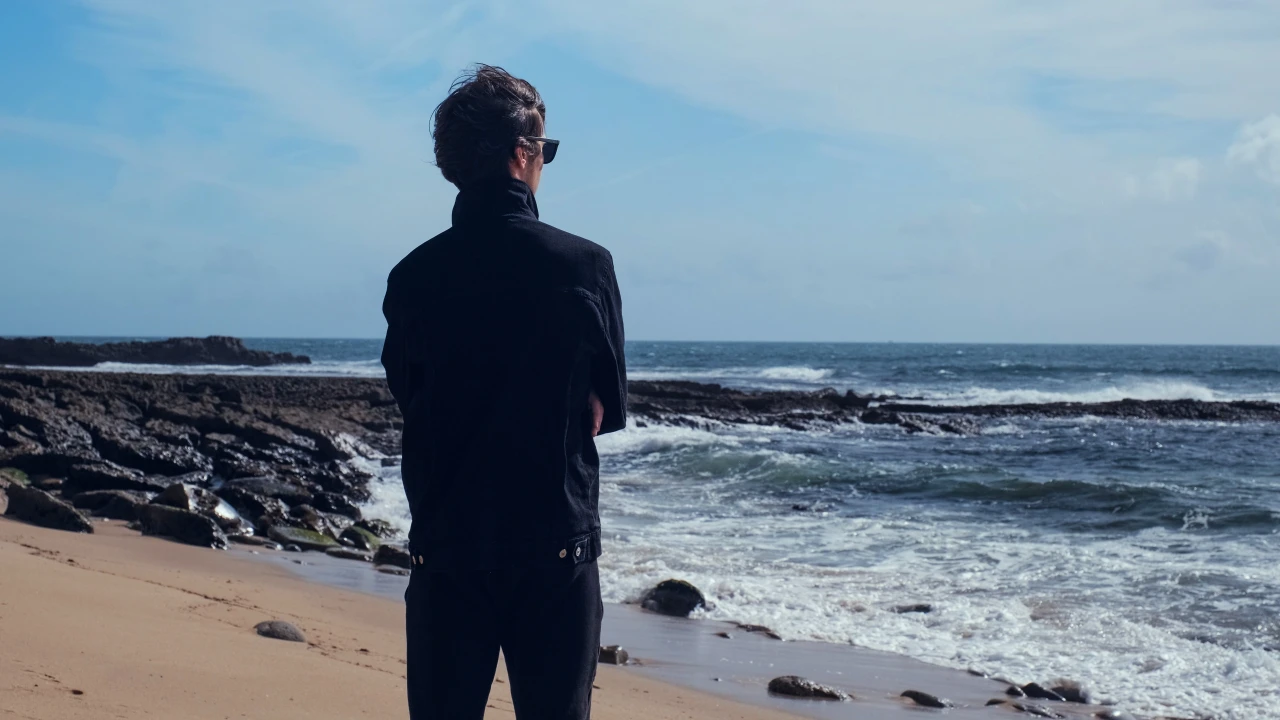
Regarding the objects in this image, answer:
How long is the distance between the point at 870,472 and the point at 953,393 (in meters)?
25.9

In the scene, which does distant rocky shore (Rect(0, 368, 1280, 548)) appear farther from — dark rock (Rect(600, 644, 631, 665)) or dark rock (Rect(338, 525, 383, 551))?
dark rock (Rect(600, 644, 631, 665))

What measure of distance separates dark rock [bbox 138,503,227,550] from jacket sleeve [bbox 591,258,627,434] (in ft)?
28.1

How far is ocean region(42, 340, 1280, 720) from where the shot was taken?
673 cm

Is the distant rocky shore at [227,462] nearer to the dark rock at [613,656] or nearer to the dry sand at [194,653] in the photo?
the dark rock at [613,656]

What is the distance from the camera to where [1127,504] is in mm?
13570

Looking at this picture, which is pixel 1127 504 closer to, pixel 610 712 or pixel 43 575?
pixel 610 712

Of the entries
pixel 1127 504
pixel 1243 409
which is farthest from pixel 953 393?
pixel 1127 504

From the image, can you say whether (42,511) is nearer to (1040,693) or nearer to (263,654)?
(263,654)

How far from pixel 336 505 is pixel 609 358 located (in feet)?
37.9

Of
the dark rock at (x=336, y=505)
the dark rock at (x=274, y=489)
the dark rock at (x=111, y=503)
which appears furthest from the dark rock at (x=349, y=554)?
the dark rock at (x=336, y=505)

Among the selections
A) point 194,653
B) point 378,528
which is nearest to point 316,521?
point 378,528

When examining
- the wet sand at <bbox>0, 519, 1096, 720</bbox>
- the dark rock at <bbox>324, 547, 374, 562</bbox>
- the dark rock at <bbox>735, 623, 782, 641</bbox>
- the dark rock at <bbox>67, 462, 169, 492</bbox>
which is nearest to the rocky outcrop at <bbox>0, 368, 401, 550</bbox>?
the dark rock at <bbox>67, 462, 169, 492</bbox>

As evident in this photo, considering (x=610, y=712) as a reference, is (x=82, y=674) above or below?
above

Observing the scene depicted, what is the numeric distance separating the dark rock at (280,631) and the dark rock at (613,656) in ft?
5.45
